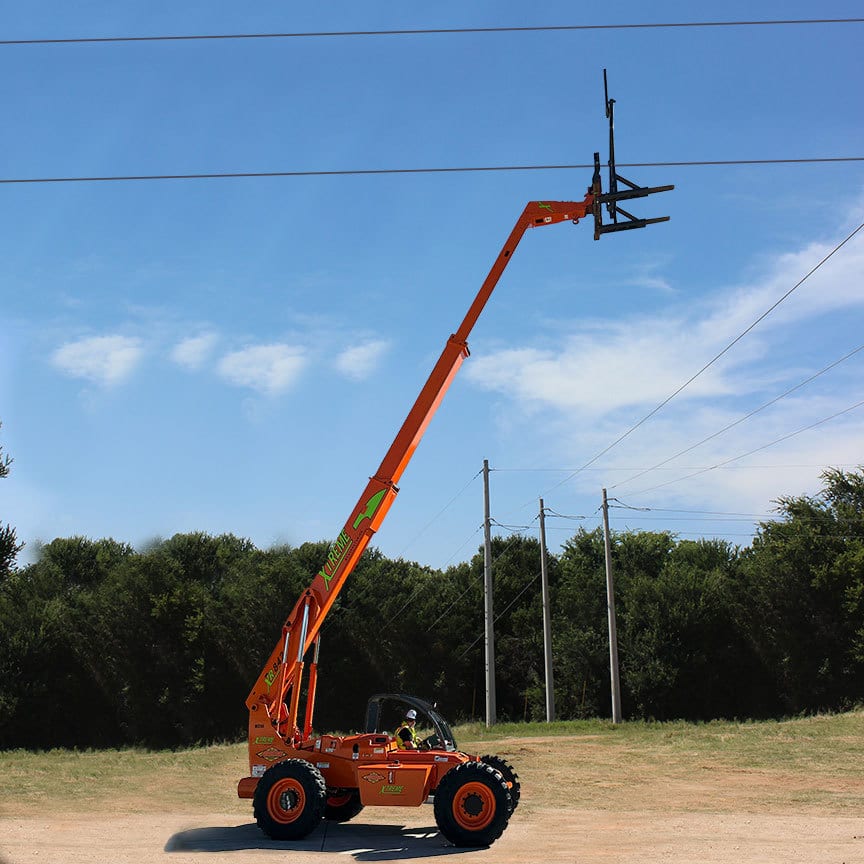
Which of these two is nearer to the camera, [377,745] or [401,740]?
[377,745]

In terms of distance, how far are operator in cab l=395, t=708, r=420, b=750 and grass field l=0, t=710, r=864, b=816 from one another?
14.2ft

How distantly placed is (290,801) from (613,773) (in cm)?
1215

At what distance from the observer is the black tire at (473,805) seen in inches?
559

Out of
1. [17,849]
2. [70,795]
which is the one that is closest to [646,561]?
[70,795]

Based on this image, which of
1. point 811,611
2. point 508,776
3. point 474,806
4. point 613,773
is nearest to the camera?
point 474,806

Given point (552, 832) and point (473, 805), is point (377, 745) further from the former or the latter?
point (552, 832)

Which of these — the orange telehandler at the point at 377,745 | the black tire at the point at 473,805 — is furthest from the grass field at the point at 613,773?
the black tire at the point at 473,805

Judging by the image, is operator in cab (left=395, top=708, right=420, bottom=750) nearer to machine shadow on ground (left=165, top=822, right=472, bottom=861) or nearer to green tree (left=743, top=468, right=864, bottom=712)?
machine shadow on ground (left=165, top=822, right=472, bottom=861)

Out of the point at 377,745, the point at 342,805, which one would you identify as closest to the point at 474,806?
the point at 377,745

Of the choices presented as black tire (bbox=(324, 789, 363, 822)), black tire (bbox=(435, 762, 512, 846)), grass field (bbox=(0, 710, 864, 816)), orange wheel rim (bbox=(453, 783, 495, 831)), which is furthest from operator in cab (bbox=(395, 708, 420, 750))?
grass field (bbox=(0, 710, 864, 816))

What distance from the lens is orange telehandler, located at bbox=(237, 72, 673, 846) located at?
1441 centimetres

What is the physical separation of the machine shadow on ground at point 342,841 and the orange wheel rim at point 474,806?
36 centimetres

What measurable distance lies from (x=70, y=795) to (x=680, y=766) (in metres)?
14.9

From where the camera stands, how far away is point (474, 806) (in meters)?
14.3
